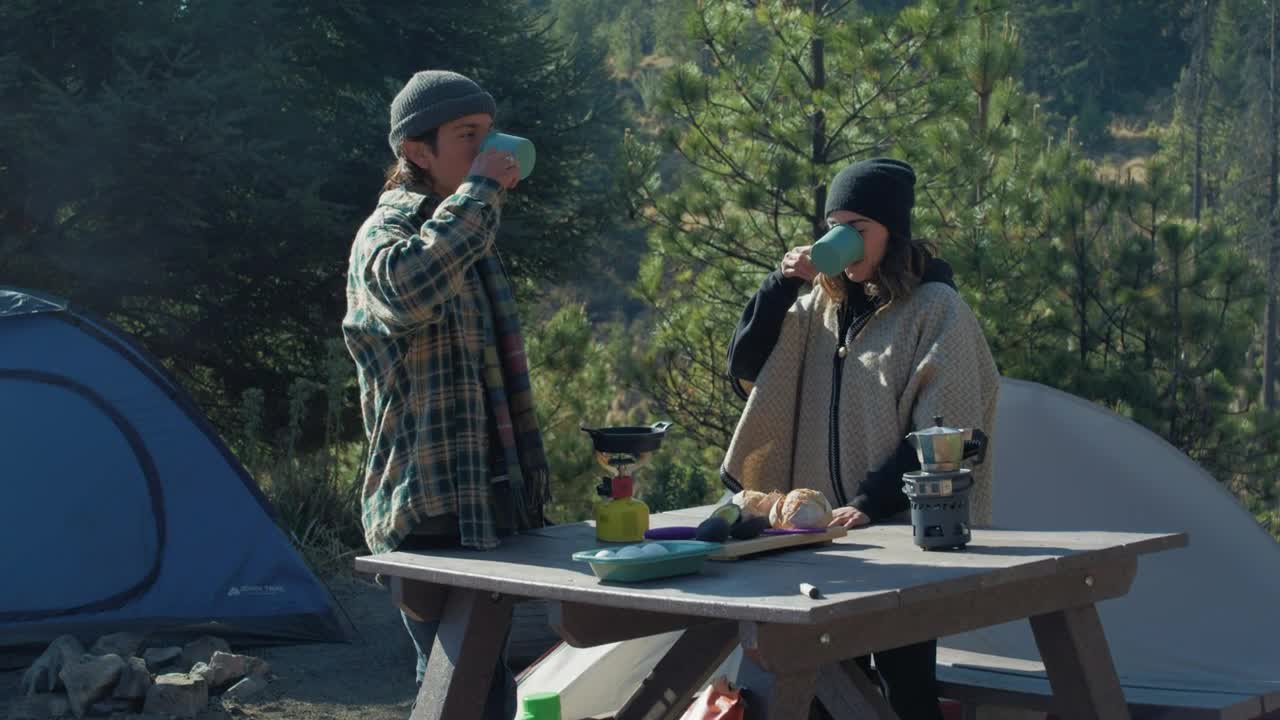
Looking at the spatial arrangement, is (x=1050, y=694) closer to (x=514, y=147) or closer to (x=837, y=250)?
(x=837, y=250)

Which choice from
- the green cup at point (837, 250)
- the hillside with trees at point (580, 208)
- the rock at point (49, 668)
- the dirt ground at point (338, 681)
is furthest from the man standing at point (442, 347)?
the hillside with trees at point (580, 208)

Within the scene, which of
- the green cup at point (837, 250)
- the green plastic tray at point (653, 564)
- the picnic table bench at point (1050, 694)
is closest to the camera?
the green plastic tray at point (653, 564)

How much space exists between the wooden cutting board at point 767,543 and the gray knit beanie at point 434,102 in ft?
2.96

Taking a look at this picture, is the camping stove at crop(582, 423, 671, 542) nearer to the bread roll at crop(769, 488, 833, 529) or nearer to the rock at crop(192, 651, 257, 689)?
the bread roll at crop(769, 488, 833, 529)

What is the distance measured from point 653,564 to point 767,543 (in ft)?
1.02

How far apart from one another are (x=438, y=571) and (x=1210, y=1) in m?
32.5

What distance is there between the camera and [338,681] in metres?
4.92

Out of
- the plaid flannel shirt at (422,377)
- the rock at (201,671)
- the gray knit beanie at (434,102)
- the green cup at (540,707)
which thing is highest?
the gray knit beanie at (434,102)

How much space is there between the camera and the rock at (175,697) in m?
4.43

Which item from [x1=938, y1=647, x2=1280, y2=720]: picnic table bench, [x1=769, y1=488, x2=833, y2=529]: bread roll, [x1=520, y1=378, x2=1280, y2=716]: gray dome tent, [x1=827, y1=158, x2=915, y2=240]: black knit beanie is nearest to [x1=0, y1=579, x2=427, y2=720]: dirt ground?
[x1=520, y1=378, x2=1280, y2=716]: gray dome tent

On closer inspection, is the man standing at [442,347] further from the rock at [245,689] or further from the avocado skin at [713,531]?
the rock at [245,689]

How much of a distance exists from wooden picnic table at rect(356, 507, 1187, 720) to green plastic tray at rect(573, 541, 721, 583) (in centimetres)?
2

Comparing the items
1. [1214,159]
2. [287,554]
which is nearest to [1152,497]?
[287,554]

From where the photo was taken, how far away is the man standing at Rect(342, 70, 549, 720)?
8.07 ft
